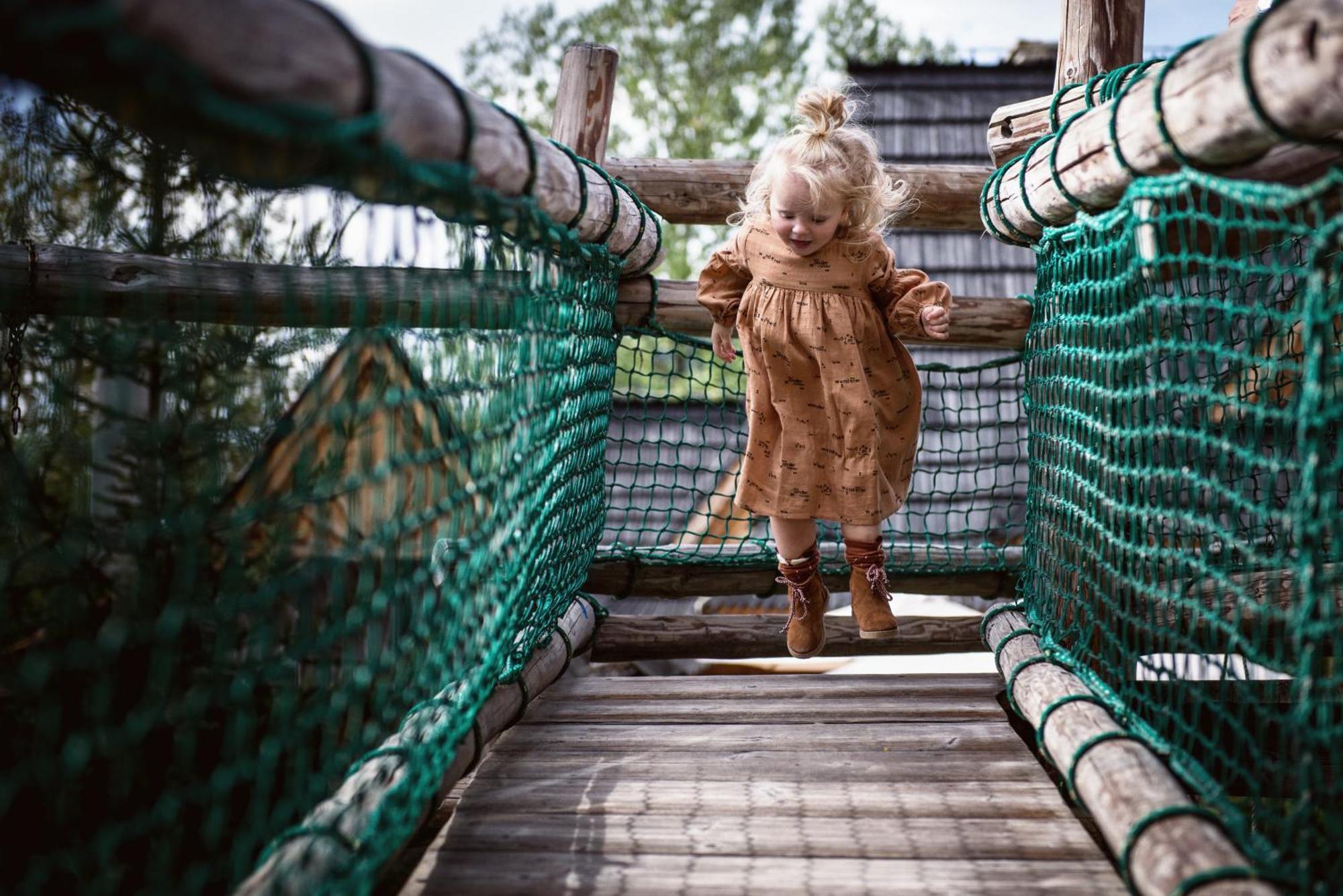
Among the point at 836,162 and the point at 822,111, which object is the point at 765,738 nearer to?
the point at 836,162

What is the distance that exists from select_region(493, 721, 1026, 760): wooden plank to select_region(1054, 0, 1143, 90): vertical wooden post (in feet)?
5.16

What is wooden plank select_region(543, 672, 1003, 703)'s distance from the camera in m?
2.42

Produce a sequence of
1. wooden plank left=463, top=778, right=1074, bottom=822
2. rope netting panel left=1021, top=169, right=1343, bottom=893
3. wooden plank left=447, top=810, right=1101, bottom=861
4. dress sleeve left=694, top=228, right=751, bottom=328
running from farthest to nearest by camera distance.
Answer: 1. dress sleeve left=694, top=228, right=751, bottom=328
2. wooden plank left=463, top=778, right=1074, bottom=822
3. wooden plank left=447, top=810, right=1101, bottom=861
4. rope netting panel left=1021, top=169, right=1343, bottom=893

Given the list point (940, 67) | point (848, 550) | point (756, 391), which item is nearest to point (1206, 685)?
point (848, 550)

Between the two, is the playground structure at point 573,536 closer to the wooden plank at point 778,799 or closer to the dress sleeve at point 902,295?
the wooden plank at point 778,799

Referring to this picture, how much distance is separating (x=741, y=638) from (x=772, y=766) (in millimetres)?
1042

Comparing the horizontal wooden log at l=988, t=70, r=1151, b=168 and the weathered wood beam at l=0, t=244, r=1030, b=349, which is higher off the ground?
the horizontal wooden log at l=988, t=70, r=1151, b=168

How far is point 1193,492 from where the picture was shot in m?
1.95

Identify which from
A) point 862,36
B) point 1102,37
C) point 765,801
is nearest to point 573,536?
point 765,801

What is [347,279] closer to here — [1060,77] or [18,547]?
[18,547]

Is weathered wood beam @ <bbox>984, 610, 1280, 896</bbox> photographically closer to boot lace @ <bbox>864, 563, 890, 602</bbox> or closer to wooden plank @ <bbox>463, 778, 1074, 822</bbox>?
wooden plank @ <bbox>463, 778, 1074, 822</bbox>

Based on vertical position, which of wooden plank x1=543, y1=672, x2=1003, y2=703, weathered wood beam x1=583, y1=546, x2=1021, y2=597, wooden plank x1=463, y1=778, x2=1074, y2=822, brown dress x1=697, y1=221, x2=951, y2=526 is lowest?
wooden plank x1=463, y1=778, x2=1074, y2=822

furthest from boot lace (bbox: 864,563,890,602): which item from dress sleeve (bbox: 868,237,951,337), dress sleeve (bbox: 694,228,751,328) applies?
dress sleeve (bbox: 694,228,751,328)

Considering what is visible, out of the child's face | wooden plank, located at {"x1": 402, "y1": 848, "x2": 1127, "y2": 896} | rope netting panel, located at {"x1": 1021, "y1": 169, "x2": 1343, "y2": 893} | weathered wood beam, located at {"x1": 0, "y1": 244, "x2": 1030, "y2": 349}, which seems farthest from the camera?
weathered wood beam, located at {"x1": 0, "y1": 244, "x2": 1030, "y2": 349}
